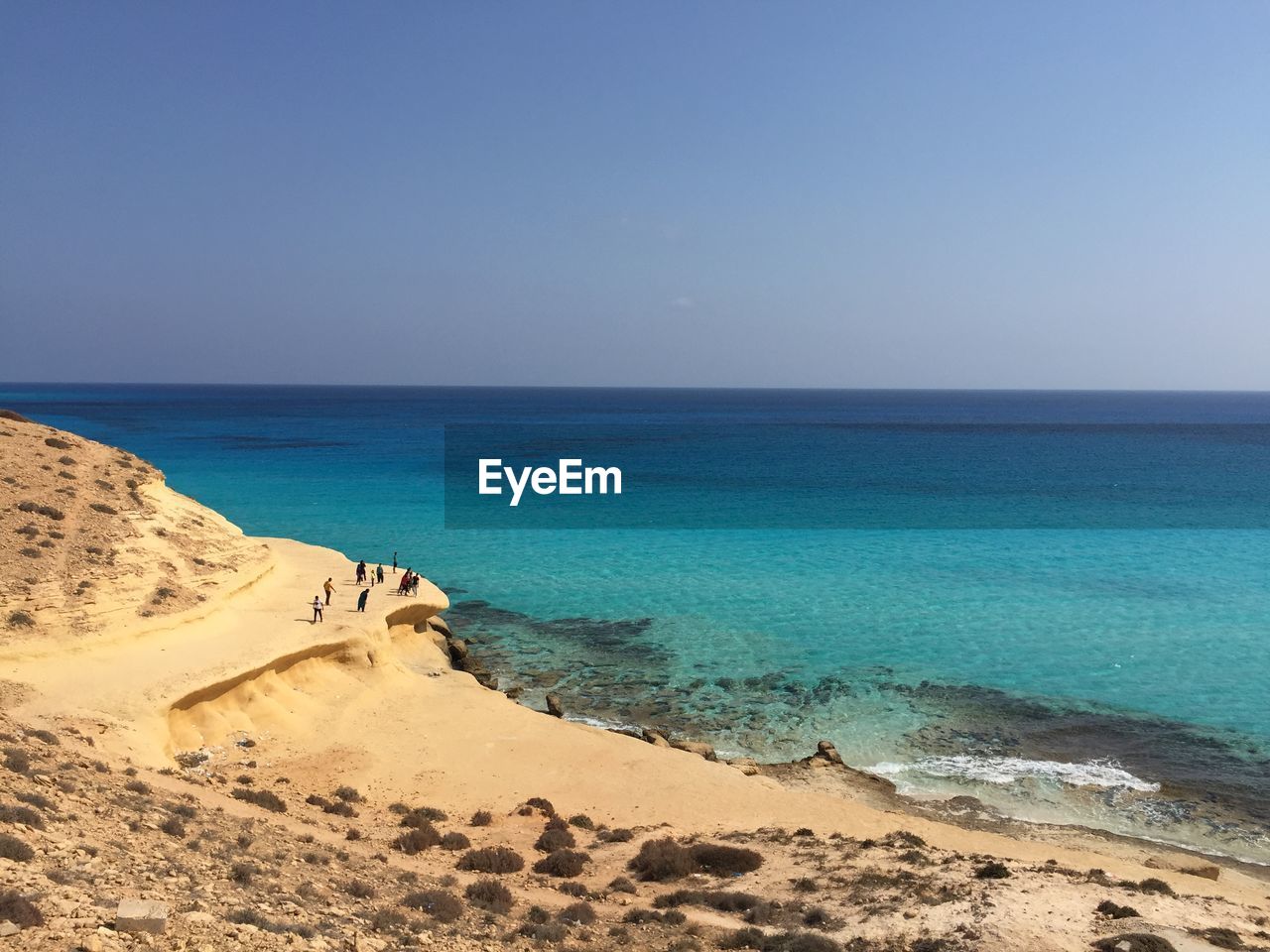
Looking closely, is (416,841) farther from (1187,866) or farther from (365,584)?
(365,584)

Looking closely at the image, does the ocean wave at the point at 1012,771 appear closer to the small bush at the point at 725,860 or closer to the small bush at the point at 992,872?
the small bush at the point at 992,872

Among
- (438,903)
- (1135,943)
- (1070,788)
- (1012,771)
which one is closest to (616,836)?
(438,903)

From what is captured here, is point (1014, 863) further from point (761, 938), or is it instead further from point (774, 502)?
point (774, 502)

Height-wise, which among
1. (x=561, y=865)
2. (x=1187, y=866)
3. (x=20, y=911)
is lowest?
(x=1187, y=866)

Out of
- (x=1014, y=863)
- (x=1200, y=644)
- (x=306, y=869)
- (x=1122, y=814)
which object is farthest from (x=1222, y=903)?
(x=1200, y=644)

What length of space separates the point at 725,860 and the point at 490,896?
194 inches

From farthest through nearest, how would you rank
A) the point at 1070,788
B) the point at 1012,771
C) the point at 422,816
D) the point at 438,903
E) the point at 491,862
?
the point at 1012,771, the point at 1070,788, the point at 422,816, the point at 491,862, the point at 438,903

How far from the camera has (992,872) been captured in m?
15.2

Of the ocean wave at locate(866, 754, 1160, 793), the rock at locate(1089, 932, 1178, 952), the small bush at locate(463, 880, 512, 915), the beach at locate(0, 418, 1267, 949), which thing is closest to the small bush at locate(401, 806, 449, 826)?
the beach at locate(0, 418, 1267, 949)

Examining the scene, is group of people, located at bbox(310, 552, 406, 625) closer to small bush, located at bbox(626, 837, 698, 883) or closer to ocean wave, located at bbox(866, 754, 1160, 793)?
small bush, located at bbox(626, 837, 698, 883)

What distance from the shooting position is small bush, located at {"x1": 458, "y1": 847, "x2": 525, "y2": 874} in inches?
631

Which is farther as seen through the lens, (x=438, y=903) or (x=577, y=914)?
(x=577, y=914)

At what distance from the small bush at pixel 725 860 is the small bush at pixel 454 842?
186 inches

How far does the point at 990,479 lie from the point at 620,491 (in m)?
38.3
